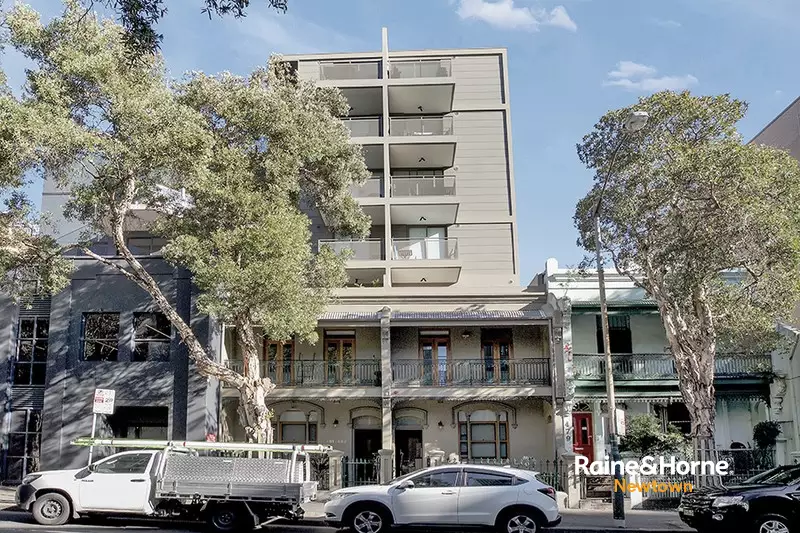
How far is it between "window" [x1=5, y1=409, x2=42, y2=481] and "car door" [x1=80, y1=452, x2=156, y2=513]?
907 cm

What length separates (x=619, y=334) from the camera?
27.1 meters

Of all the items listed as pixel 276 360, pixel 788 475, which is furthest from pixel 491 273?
pixel 788 475

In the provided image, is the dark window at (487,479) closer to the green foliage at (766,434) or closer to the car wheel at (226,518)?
the car wheel at (226,518)

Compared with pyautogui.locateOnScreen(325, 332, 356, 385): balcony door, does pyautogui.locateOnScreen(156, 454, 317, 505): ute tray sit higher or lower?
lower

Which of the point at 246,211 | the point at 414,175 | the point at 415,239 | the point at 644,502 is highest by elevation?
the point at 414,175

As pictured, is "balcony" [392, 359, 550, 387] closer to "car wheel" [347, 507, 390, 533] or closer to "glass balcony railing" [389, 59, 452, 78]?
"car wheel" [347, 507, 390, 533]

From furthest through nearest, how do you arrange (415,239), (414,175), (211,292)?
(414,175)
(415,239)
(211,292)

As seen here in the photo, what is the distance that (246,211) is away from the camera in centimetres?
1819

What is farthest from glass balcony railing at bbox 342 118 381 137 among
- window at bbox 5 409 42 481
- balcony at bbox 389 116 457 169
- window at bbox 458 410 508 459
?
window at bbox 5 409 42 481

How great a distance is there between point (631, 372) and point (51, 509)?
18626 mm

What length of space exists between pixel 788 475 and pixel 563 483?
7058 millimetres

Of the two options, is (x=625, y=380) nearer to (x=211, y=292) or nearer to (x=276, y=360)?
(x=276, y=360)

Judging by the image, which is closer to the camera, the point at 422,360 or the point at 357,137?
the point at 422,360

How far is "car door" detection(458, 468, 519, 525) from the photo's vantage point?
44.8 ft
